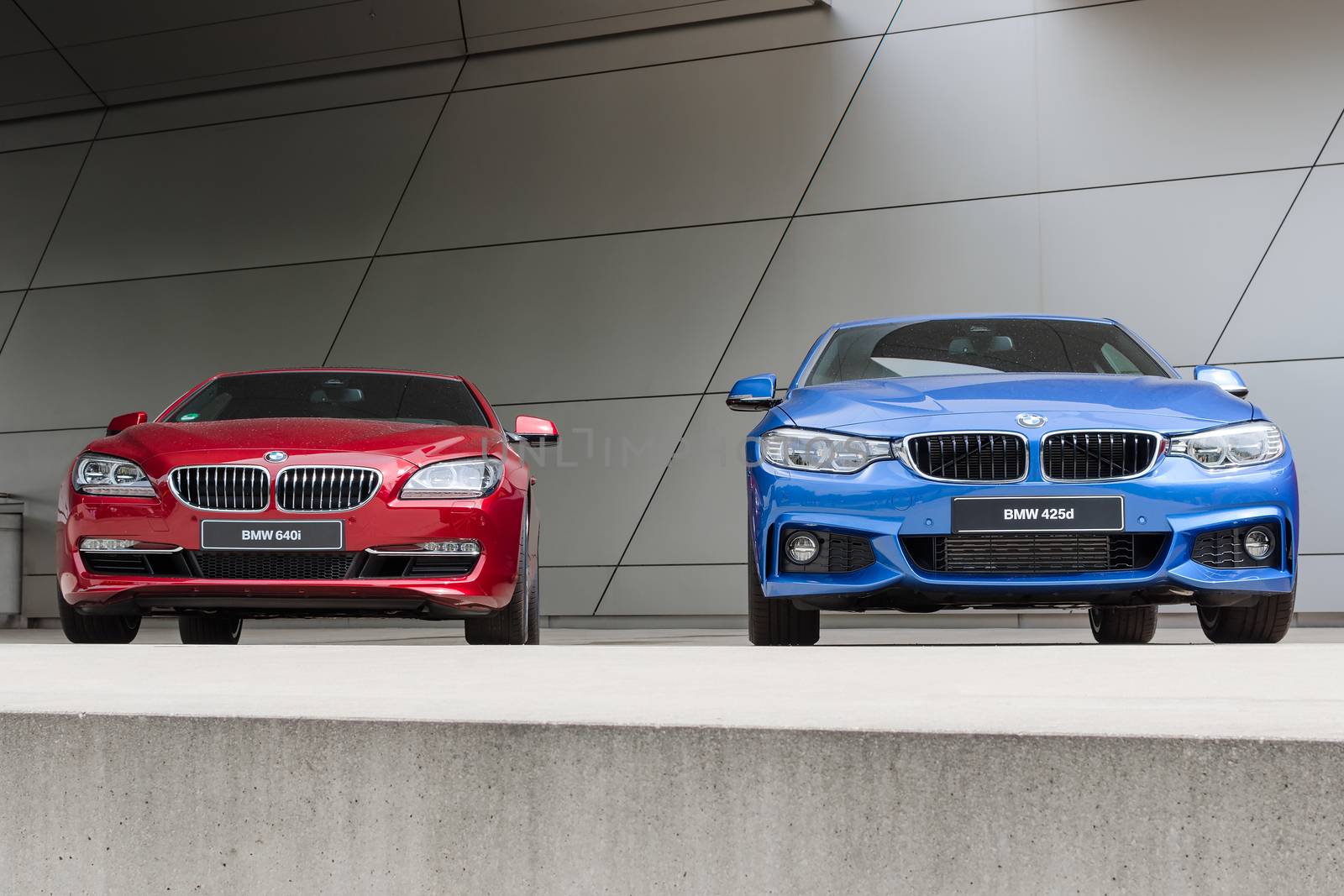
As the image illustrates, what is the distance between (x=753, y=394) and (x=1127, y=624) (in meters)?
2.82

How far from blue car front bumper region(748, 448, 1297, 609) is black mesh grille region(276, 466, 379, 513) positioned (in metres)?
1.82

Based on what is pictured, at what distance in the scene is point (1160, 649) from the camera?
3.75 meters

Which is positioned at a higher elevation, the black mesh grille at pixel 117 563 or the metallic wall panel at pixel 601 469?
the metallic wall panel at pixel 601 469

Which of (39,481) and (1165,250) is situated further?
(39,481)

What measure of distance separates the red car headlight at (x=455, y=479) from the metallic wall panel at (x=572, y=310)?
564 centimetres

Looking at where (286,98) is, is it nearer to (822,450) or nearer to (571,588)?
(571,588)

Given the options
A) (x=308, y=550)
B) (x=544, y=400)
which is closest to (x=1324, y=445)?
(x=544, y=400)

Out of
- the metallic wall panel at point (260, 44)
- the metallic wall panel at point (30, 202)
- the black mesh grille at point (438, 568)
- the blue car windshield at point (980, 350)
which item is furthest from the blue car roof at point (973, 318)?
the metallic wall panel at point (30, 202)

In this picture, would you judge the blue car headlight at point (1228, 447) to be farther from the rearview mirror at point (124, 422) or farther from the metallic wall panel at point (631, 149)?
the metallic wall panel at point (631, 149)

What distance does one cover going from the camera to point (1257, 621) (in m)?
5.09

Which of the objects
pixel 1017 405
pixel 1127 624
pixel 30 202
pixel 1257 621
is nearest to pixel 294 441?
pixel 1017 405

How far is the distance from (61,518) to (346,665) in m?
2.91

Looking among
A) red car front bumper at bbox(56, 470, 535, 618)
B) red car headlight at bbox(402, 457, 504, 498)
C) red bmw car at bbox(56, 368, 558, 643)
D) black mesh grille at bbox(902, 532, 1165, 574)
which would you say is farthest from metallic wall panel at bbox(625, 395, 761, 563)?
black mesh grille at bbox(902, 532, 1165, 574)

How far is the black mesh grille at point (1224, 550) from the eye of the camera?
4.71 m
